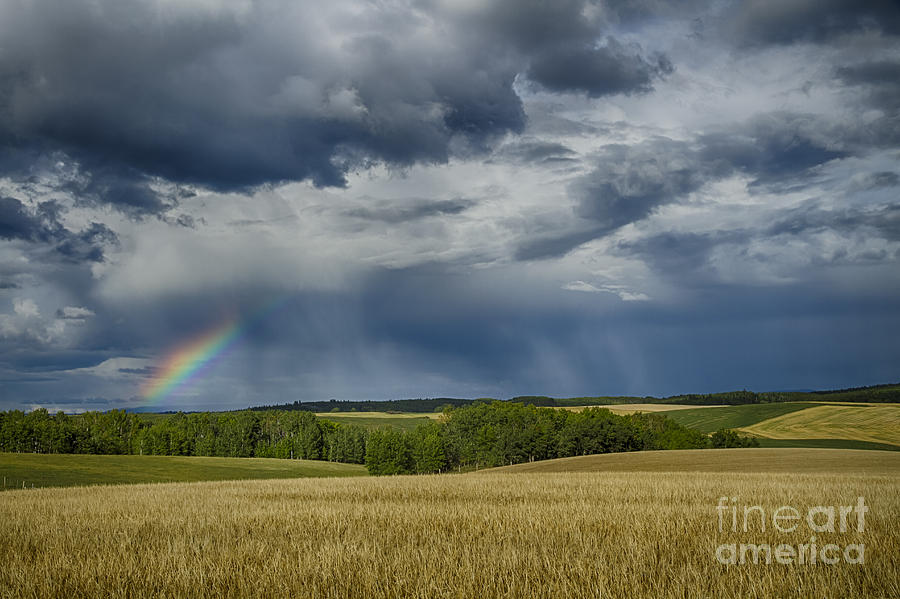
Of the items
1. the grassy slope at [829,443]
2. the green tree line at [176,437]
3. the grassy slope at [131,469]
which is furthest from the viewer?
the green tree line at [176,437]

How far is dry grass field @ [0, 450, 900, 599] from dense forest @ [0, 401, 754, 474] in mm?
97437

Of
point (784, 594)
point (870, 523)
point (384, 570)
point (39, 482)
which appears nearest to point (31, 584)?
point (384, 570)

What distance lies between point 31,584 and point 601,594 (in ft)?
22.9

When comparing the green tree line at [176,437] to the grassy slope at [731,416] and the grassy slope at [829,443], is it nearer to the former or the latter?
the grassy slope at [731,416]

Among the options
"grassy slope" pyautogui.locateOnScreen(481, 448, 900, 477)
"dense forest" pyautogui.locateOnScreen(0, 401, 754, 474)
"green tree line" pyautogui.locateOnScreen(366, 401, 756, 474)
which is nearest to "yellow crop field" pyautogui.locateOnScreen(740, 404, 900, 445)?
"green tree line" pyautogui.locateOnScreen(366, 401, 756, 474)

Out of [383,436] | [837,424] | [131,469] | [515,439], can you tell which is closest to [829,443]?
[837,424]

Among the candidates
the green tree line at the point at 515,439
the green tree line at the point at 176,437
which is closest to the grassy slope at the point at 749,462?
the green tree line at the point at 515,439

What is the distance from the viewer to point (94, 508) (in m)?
17.2

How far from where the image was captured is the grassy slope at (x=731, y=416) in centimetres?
13538

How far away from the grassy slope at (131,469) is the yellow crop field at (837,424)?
8672 centimetres

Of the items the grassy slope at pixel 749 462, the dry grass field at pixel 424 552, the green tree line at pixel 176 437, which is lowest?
the green tree line at pixel 176 437

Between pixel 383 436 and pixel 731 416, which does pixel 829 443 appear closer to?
pixel 731 416

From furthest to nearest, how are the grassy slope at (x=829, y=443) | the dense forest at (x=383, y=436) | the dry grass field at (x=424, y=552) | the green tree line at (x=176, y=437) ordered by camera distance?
the green tree line at (x=176, y=437), the dense forest at (x=383, y=436), the grassy slope at (x=829, y=443), the dry grass field at (x=424, y=552)

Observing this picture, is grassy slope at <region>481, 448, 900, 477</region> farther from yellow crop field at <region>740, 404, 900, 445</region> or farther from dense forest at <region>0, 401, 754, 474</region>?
yellow crop field at <region>740, 404, 900, 445</region>
